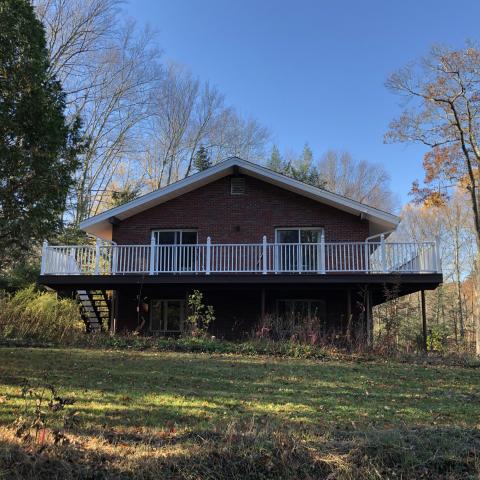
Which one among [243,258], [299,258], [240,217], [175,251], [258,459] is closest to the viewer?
[258,459]

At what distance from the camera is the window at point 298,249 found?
1644 cm

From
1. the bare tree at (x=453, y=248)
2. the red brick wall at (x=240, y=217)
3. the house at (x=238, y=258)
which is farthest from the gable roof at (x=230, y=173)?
the bare tree at (x=453, y=248)

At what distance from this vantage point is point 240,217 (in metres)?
19.0

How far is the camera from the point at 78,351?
12.6m

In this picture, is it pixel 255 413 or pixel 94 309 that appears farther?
pixel 94 309

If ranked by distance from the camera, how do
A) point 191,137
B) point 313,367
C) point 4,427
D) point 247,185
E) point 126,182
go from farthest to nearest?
point 191,137 → point 126,182 → point 247,185 → point 313,367 → point 4,427

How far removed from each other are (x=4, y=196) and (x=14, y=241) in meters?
0.88

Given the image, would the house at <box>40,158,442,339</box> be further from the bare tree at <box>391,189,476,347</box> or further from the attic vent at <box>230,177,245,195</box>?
the bare tree at <box>391,189,476,347</box>

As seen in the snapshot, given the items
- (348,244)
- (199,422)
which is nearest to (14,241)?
(199,422)

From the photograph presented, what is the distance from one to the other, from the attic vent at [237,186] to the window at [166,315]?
4.57 meters

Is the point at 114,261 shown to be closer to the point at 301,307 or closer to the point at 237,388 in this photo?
the point at 301,307

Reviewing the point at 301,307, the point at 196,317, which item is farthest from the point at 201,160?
the point at 196,317

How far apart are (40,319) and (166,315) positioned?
16.6 feet

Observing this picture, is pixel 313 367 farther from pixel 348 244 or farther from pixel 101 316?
pixel 101 316
